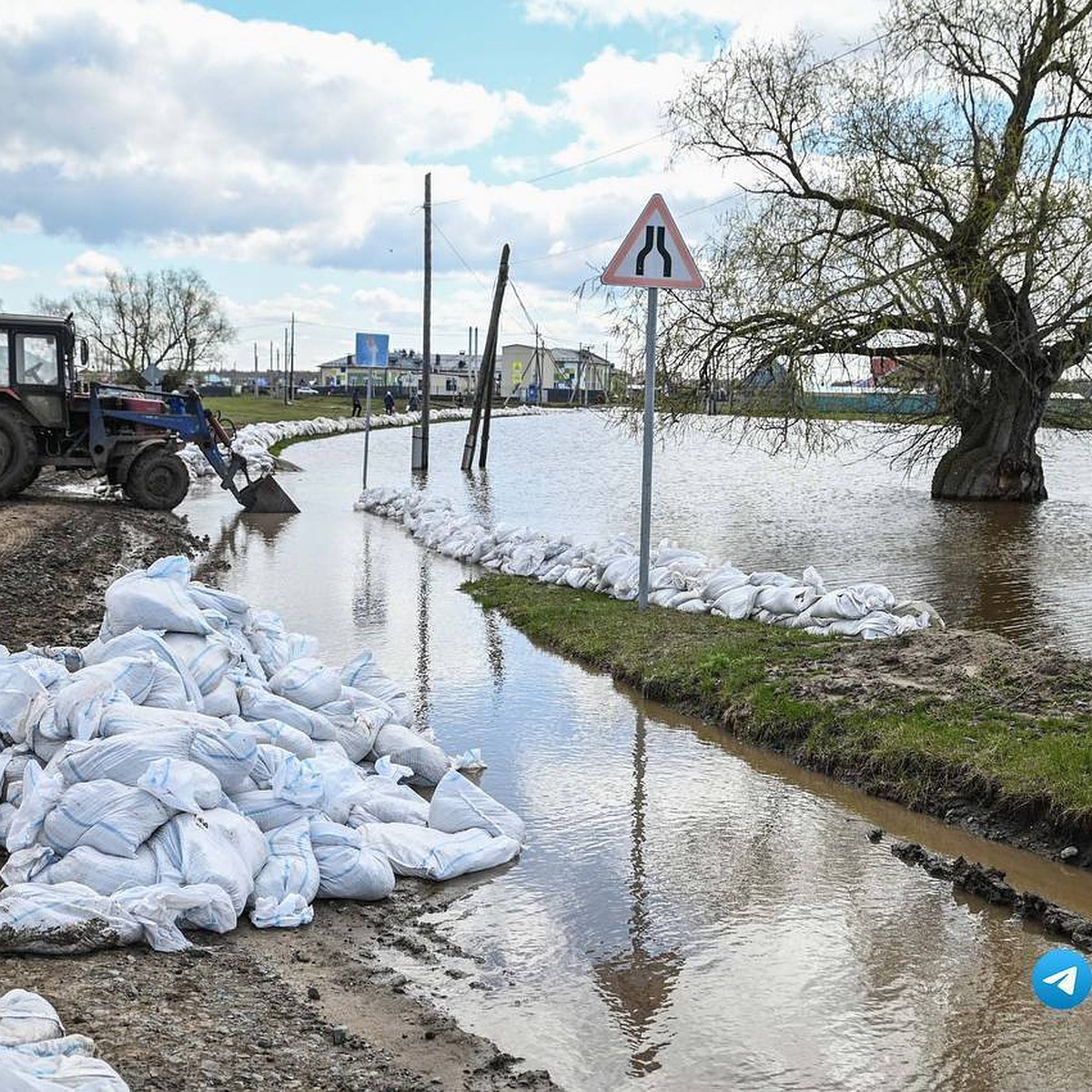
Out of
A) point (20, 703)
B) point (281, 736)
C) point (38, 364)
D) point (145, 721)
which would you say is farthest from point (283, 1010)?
point (38, 364)

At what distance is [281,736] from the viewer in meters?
5.92

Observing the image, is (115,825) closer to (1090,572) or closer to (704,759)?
(704,759)

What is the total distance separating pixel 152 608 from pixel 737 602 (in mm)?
5279

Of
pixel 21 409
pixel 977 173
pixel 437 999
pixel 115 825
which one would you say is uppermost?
pixel 977 173

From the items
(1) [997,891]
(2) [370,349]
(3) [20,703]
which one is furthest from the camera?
(2) [370,349]

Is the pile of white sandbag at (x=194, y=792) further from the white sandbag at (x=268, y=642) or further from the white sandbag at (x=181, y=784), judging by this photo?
the white sandbag at (x=268, y=642)

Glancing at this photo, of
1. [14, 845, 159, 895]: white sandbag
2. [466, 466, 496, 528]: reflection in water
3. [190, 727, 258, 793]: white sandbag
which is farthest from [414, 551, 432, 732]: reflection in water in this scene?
[466, 466, 496, 528]: reflection in water

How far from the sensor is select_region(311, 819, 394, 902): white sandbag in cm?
501

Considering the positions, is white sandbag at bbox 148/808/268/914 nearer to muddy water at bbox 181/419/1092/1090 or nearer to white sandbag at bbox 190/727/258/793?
white sandbag at bbox 190/727/258/793

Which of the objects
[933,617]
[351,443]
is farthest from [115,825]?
[351,443]

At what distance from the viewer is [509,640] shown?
1041cm

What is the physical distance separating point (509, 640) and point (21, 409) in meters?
11.5

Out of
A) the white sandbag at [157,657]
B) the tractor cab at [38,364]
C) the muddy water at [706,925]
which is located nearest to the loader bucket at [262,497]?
the tractor cab at [38,364]

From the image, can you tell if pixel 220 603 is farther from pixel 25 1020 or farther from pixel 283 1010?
pixel 25 1020
